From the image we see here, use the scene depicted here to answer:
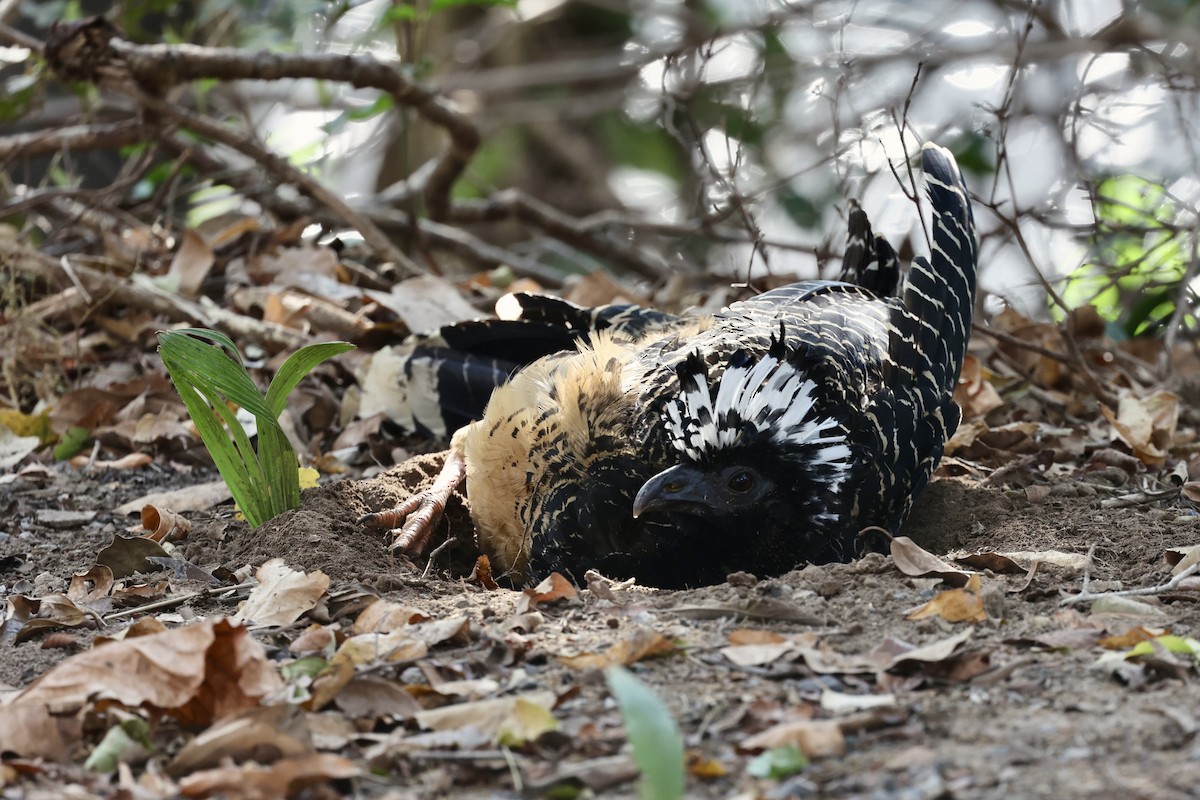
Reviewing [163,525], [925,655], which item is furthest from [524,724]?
[163,525]

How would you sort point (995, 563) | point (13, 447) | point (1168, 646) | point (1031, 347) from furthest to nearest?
1. point (1031, 347)
2. point (13, 447)
3. point (995, 563)
4. point (1168, 646)

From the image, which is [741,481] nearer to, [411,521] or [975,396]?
[411,521]

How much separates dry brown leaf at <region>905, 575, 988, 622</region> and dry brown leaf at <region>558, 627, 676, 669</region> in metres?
0.62

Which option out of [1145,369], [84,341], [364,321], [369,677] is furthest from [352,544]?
[1145,369]

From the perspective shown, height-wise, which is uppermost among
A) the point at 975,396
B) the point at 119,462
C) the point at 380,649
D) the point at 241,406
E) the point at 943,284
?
the point at 943,284

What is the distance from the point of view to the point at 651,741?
5.71ft

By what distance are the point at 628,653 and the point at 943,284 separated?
7.52 feet

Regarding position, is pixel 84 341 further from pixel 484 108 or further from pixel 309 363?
pixel 484 108

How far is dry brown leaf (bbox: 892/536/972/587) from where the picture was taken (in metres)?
2.96

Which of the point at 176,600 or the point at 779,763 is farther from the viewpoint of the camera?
the point at 176,600

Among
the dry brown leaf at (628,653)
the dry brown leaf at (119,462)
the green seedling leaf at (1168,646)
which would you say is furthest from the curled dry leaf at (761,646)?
the dry brown leaf at (119,462)

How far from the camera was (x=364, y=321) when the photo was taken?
5.38 meters

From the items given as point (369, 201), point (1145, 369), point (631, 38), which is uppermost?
point (631, 38)

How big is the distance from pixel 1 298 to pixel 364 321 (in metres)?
1.53
